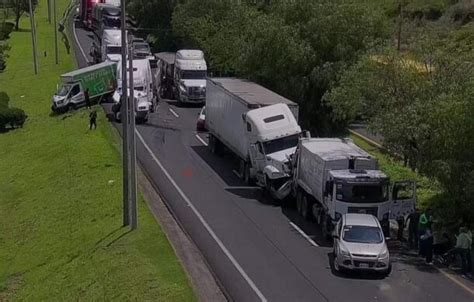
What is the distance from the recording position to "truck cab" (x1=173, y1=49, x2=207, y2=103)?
191ft

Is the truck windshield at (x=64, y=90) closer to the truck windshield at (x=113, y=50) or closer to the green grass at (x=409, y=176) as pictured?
the truck windshield at (x=113, y=50)

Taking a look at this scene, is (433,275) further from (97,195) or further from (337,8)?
(337,8)

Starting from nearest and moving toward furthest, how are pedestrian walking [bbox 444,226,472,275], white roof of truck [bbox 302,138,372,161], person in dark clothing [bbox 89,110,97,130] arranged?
pedestrian walking [bbox 444,226,472,275] → white roof of truck [bbox 302,138,372,161] → person in dark clothing [bbox 89,110,97,130]

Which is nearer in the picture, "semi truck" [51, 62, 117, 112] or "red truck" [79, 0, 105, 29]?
"semi truck" [51, 62, 117, 112]

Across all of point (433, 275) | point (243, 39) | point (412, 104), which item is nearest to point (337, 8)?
point (243, 39)

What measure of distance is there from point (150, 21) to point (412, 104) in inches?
2132

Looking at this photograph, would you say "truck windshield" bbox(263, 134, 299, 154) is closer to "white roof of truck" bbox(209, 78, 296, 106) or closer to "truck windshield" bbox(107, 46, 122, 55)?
"white roof of truck" bbox(209, 78, 296, 106)

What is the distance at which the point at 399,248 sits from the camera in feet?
94.6

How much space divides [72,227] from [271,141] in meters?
8.23

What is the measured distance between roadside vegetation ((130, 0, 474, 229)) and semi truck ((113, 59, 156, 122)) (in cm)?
523

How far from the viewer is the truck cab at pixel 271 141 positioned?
113 feet

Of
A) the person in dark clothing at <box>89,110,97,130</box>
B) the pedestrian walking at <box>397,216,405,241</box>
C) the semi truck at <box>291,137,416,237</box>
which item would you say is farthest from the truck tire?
the person in dark clothing at <box>89,110,97,130</box>

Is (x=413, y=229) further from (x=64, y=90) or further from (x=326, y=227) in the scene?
(x=64, y=90)

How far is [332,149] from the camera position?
103 ft
